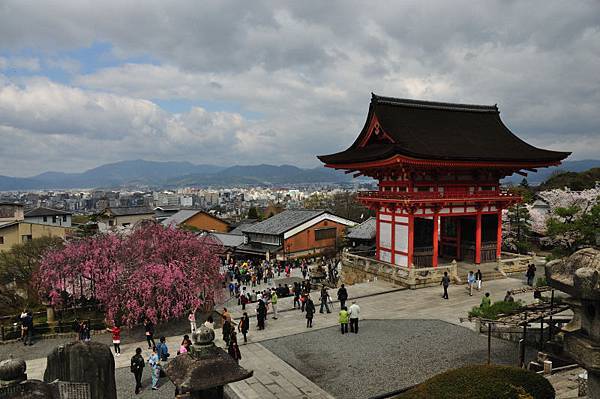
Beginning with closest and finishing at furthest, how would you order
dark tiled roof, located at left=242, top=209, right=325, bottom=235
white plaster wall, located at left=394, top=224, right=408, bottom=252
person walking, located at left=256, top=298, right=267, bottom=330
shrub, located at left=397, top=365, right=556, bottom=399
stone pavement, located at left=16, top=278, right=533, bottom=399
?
shrub, located at left=397, top=365, right=556, bottom=399 → stone pavement, located at left=16, top=278, right=533, bottom=399 → person walking, located at left=256, top=298, right=267, bottom=330 → white plaster wall, located at left=394, top=224, right=408, bottom=252 → dark tiled roof, located at left=242, top=209, right=325, bottom=235

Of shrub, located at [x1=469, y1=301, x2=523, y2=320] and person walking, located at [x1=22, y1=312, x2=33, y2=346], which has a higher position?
shrub, located at [x1=469, y1=301, x2=523, y2=320]

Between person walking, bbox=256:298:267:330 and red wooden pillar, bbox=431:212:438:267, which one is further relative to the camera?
red wooden pillar, bbox=431:212:438:267

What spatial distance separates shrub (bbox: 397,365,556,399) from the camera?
22.4ft

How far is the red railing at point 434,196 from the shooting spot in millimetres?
24484

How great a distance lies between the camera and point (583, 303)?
5.08 metres

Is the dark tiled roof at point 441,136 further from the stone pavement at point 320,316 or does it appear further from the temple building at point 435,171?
the stone pavement at point 320,316

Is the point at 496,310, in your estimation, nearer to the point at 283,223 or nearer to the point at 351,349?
the point at 351,349

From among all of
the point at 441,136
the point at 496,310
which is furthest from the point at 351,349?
the point at 441,136

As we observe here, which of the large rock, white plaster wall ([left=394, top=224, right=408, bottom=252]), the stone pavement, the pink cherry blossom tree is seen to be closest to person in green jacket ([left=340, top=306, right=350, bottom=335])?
the stone pavement

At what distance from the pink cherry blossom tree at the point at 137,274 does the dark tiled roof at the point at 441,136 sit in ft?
38.6

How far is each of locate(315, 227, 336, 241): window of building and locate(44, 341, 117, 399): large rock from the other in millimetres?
45954

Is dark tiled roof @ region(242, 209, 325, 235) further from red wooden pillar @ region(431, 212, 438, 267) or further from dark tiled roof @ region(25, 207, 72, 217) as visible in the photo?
red wooden pillar @ region(431, 212, 438, 267)

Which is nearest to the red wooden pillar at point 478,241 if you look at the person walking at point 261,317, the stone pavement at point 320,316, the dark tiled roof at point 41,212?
the stone pavement at point 320,316

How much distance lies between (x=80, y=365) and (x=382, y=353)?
12.0 metres
